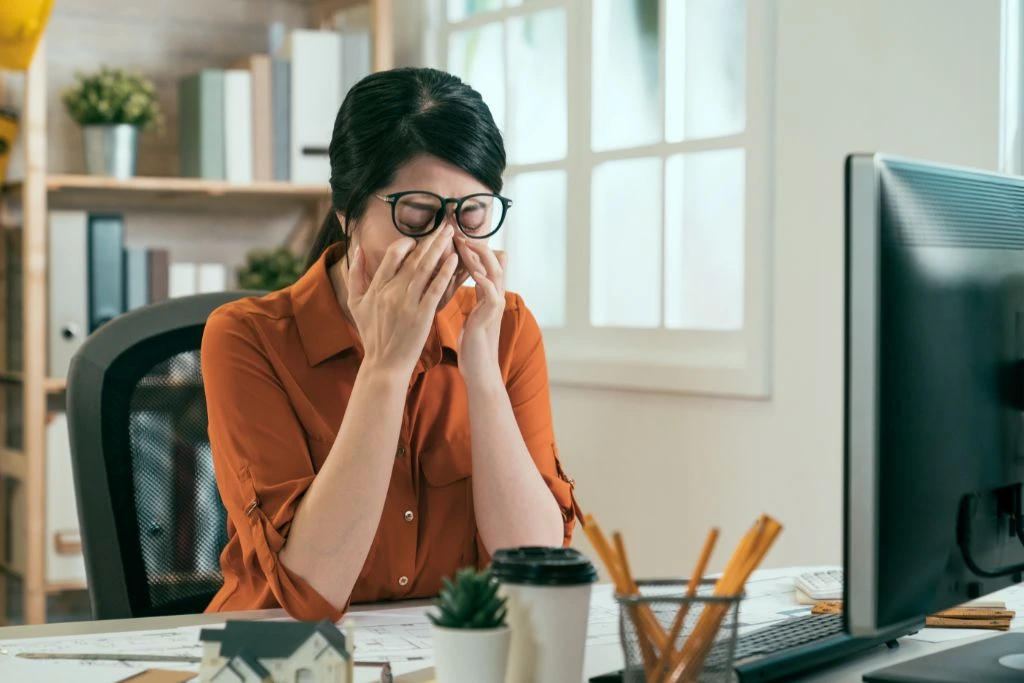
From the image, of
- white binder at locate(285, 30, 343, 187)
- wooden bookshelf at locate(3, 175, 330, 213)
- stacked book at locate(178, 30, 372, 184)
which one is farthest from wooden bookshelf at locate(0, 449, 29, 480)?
white binder at locate(285, 30, 343, 187)

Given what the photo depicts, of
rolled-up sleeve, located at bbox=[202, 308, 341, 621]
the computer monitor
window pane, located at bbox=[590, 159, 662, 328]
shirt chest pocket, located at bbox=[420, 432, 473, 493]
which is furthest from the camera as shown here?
window pane, located at bbox=[590, 159, 662, 328]

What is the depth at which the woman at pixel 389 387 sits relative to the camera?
1373mm

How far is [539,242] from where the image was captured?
307cm

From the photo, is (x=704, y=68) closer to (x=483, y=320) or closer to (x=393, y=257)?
(x=483, y=320)

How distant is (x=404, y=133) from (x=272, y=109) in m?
1.84

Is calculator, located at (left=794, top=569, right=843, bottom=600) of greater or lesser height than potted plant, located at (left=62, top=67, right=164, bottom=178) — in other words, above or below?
below

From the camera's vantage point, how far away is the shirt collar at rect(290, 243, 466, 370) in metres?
1.51

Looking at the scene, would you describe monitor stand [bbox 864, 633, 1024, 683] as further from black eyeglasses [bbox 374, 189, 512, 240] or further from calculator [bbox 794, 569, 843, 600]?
black eyeglasses [bbox 374, 189, 512, 240]

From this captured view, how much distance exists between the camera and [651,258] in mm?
2746

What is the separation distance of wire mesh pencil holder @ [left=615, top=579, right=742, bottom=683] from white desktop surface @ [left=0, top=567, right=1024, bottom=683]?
0.66 ft

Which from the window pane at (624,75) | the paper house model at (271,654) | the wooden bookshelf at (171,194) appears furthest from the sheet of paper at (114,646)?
the wooden bookshelf at (171,194)

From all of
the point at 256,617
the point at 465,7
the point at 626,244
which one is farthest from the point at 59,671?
the point at 465,7

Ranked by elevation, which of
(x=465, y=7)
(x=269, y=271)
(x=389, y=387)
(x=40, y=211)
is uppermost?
(x=465, y=7)

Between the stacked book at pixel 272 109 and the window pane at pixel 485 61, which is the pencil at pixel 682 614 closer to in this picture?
the window pane at pixel 485 61
